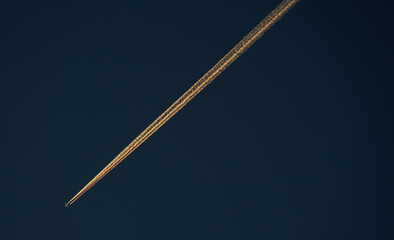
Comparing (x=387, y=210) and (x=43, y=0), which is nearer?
(x=387, y=210)

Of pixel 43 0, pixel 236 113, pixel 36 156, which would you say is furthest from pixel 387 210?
pixel 43 0

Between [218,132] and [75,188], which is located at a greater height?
[75,188]

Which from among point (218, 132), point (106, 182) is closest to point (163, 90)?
point (218, 132)

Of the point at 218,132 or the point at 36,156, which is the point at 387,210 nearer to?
the point at 218,132

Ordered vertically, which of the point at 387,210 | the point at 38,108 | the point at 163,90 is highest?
the point at 38,108
